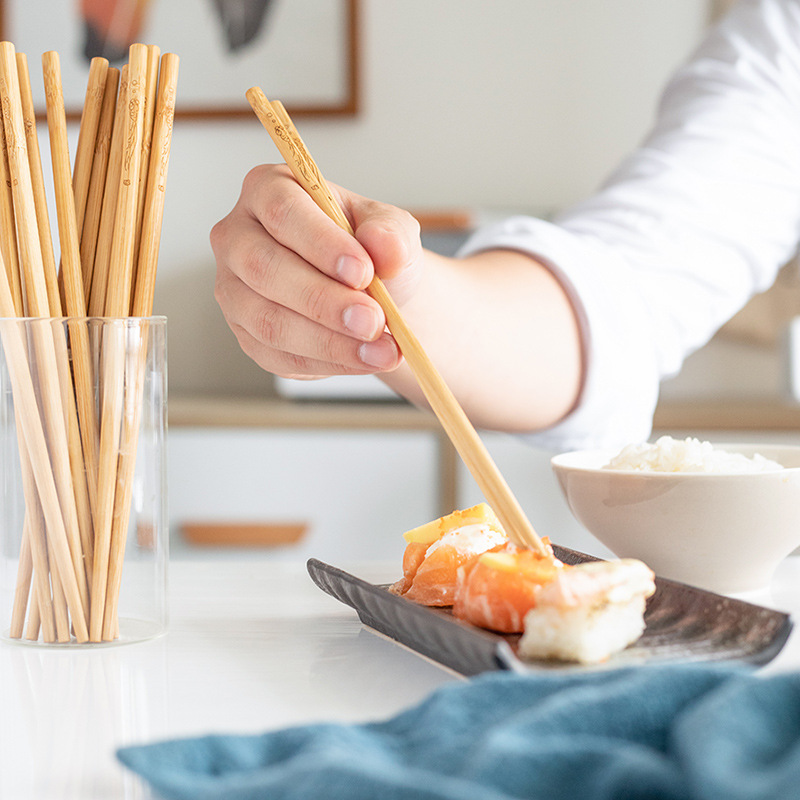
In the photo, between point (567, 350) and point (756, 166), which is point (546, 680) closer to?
point (567, 350)

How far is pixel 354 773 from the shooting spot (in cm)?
26

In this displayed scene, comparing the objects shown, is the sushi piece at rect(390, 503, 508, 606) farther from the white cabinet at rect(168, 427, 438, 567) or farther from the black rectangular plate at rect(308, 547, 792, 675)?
the white cabinet at rect(168, 427, 438, 567)

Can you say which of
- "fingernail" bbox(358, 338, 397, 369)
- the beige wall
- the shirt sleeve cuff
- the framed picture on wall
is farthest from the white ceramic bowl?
the framed picture on wall

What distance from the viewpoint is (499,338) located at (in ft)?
2.87

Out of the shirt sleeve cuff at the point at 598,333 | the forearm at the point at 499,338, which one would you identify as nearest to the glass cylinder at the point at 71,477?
the forearm at the point at 499,338

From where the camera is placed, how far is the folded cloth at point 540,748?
26cm

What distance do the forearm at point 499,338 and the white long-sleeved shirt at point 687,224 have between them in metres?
0.03

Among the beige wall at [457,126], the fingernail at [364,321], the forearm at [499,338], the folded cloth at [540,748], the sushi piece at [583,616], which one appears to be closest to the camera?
the folded cloth at [540,748]

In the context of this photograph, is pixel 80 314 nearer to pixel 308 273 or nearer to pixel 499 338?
pixel 308 273

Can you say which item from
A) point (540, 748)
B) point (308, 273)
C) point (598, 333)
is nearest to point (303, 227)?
point (308, 273)

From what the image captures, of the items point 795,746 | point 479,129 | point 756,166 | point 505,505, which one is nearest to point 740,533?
point 505,505

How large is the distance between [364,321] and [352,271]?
0.03 meters

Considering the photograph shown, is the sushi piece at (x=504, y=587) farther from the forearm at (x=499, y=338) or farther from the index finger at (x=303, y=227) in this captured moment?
the forearm at (x=499, y=338)

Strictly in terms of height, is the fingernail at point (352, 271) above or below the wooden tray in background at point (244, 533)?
above
